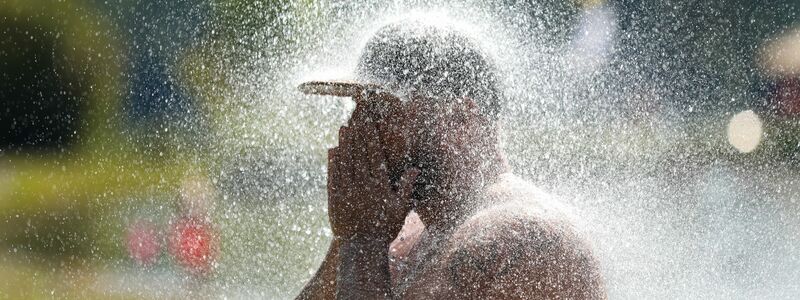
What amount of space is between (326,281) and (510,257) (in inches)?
27.1

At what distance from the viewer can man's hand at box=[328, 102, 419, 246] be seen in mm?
3336

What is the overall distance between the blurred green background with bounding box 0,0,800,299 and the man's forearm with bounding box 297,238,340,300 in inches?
61.5

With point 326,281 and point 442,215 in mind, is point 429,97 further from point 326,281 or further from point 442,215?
point 326,281

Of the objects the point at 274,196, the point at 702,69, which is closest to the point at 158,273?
the point at 274,196

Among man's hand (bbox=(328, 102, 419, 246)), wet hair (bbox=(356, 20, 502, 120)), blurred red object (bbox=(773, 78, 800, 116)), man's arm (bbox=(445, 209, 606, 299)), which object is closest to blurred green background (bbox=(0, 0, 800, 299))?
blurred red object (bbox=(773, 78, 800, 116))

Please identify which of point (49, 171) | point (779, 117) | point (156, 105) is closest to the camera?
point (156, 105)

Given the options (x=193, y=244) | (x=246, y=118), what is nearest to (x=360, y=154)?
(x=193, y=244)

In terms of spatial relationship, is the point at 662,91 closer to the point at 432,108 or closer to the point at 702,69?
the point at 702,69

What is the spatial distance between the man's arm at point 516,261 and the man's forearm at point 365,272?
262mm

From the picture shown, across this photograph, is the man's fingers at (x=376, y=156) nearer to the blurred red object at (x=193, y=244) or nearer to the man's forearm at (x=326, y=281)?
the man's forearm at (x=326, y=281)

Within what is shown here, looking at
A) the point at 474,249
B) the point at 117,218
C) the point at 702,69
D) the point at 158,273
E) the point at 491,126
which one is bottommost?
the point at 474,249

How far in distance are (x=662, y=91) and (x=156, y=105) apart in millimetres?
5420

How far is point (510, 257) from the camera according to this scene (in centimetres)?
312

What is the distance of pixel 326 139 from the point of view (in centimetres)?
705
